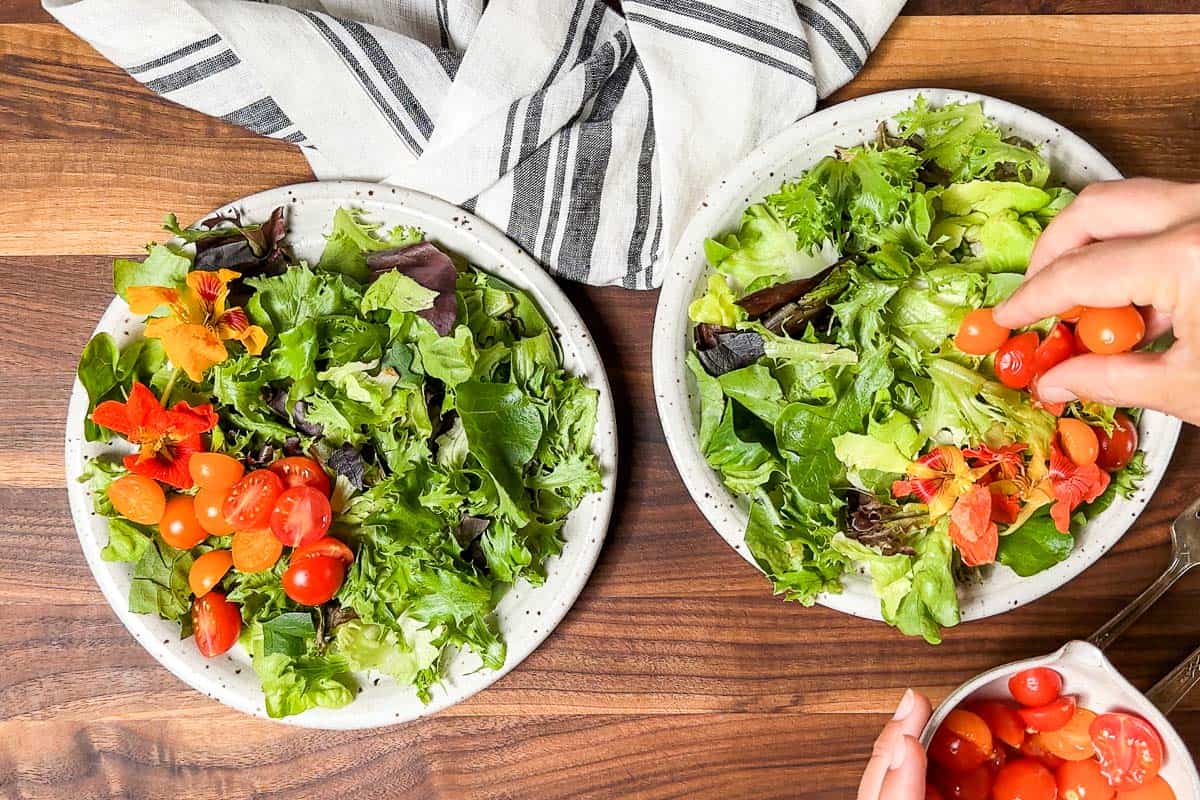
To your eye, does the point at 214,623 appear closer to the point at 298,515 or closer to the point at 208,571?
the point at 208,571

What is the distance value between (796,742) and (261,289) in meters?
0.91

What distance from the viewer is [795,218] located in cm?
107

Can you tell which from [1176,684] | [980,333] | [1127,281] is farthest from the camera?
[1176,684]

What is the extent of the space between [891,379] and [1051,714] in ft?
1.39

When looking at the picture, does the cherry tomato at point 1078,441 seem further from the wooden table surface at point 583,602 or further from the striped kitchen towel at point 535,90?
the striped kitchen towel at point 535,90

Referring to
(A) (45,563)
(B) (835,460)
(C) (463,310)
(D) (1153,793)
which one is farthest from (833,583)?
(A) (45,563)

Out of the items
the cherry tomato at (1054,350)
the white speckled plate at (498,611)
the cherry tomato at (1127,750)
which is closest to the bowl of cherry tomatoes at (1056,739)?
the cherry tomato at (1127,750)

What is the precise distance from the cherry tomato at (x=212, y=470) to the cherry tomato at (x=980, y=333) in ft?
2.75

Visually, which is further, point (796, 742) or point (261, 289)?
point (796, 742)

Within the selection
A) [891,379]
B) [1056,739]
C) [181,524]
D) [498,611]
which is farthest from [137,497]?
[1056,739]

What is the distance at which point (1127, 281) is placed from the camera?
793mm

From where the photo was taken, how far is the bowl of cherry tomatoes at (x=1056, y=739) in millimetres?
1032

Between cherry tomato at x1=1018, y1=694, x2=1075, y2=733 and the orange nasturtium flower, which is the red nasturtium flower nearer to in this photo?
the orange nasturtium flower

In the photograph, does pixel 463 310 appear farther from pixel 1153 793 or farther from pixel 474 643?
pixel 1153 793
